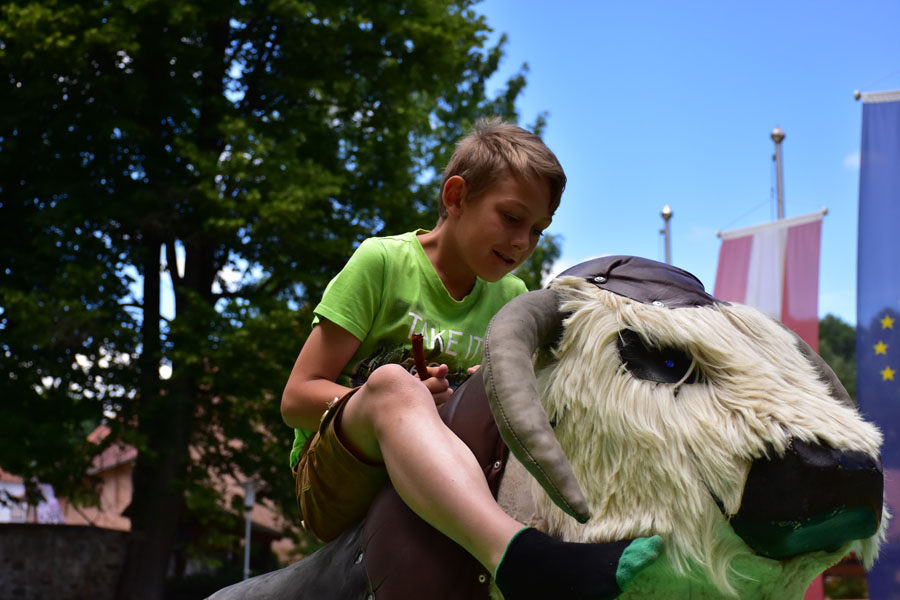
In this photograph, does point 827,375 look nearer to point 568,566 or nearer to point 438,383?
point 568,566

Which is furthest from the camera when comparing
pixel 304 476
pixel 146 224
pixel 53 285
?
pixel 146 224

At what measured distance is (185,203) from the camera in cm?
1264

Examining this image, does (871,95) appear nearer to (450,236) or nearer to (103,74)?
(450,236)

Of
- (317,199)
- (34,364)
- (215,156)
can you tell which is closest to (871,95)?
(317,199)

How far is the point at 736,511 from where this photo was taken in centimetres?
143

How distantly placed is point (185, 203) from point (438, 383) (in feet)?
37.4

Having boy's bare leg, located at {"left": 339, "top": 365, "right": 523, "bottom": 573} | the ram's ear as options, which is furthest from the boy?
the ram's ear

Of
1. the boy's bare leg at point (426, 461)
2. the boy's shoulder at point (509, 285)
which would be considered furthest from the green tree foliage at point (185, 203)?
the boy's bare leg at point (426, 461)

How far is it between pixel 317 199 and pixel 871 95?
7002mm

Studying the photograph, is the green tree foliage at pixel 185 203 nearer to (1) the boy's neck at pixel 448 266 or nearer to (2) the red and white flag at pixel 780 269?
(2) the red and white flag at pixel 780 269

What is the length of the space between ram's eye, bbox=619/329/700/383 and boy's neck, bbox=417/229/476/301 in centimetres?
78

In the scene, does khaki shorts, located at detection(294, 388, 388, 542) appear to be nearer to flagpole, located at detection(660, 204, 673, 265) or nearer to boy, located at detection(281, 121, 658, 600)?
boy, located at detection(281, 121, 658, 600)

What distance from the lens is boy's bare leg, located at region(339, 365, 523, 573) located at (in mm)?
1526

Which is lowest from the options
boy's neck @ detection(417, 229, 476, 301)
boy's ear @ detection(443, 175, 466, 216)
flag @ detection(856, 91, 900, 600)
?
boy's neck @ detection(417, 229, 476, 301)
